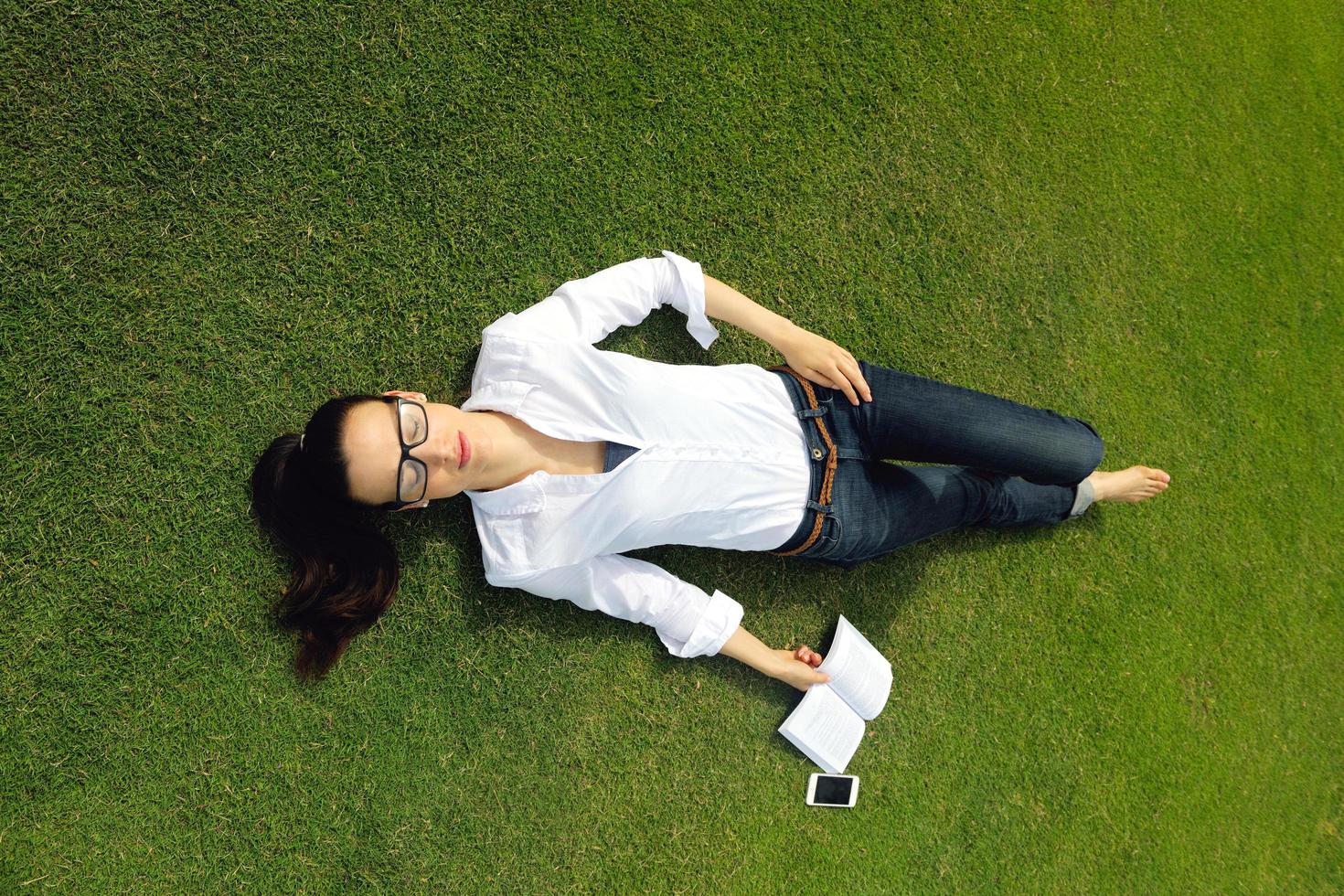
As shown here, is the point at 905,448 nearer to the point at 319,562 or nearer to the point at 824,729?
the point at 824,729

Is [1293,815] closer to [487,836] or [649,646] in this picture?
[649,646]

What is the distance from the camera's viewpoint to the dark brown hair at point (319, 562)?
104 inches

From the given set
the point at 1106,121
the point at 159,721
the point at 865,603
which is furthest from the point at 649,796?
the point at 1106,121

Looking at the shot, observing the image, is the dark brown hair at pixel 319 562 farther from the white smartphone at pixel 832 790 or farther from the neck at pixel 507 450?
the white smartphone at pixel 832 790

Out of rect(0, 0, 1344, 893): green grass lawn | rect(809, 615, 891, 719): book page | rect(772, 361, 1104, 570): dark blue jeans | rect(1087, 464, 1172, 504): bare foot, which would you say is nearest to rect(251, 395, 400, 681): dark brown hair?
rect(0, 0, 1344, 893): green grass lawn

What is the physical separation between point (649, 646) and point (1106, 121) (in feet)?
12.8

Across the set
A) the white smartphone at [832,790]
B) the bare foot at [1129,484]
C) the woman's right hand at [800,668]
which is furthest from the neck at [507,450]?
the bare foot at [1129,484]

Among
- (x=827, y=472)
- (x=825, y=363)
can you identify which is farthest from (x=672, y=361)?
(x=827, y=472)

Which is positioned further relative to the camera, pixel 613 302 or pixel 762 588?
pixel 762 588

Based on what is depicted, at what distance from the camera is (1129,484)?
11.8 ft

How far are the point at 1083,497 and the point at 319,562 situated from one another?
3.59 meters

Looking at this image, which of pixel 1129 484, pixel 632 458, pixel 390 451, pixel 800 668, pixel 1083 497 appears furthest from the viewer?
pixel 1129 484

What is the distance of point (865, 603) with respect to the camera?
11.5 feet

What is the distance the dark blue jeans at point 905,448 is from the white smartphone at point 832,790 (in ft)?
3.78
